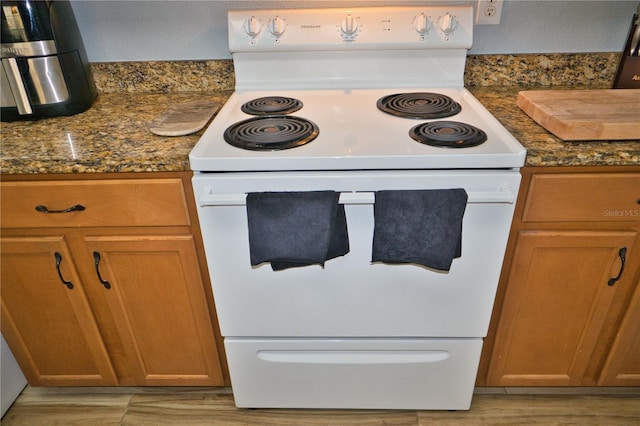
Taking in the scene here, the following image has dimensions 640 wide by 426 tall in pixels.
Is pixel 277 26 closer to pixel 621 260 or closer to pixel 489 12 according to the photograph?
pixel 489 12

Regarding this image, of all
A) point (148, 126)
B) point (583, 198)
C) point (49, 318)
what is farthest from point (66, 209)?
point (583, 198)

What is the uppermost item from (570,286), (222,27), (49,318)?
(222,27)

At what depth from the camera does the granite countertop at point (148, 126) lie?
41.3 inches

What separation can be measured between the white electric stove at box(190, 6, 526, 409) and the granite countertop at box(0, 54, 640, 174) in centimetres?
9

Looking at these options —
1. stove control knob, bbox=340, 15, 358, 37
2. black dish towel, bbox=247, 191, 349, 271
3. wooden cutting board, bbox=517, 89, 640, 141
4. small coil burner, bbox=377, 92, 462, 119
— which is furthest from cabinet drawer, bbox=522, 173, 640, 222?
stove control knob, bbox=340, 15, 358, 37

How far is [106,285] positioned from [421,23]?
124 centimetres

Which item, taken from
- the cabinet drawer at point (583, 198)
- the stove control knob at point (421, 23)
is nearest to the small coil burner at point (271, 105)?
the stove control knob at point (421, 23)

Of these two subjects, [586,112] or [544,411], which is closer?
[586,112]

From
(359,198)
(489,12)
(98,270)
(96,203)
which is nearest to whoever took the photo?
(359,198)

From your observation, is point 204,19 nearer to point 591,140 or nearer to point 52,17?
point 52,17

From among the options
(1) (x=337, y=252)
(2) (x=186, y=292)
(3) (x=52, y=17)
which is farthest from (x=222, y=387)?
(3) (x=52, y=17)

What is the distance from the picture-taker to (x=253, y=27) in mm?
1386

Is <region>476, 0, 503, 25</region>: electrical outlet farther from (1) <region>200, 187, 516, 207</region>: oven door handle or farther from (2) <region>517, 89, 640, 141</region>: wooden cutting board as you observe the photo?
(1) <region>200, 187, 516, 207</region>: oven door handle

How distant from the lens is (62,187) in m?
1.10
